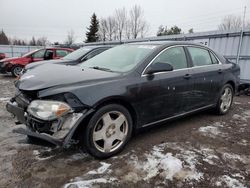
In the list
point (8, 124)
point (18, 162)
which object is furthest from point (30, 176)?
point (8, 124)

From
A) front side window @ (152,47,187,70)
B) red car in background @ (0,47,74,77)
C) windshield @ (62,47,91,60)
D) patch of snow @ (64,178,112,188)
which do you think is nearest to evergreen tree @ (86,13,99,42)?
red car in background @ (0,47,74,77)

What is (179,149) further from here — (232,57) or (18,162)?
(232,57)

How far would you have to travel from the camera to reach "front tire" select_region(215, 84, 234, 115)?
4746mm

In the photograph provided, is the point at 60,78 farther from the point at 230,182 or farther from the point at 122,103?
the point at 230,182

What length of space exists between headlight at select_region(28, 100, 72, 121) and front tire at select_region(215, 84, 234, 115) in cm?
352

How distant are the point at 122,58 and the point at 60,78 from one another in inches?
47.0

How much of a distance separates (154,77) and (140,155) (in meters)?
1.13

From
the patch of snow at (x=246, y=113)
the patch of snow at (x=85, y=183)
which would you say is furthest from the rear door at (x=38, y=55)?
the patch of snow at (x=85, y=183)

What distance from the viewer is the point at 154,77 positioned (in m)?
3.23

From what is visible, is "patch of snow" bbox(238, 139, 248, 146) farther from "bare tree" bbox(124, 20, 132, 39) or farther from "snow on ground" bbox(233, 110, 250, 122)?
"bare tree" bbox(124, 20, 132, 39)

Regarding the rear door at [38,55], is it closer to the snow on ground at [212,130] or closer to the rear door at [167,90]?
the rear door at [167,90]

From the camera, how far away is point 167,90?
3.40 m

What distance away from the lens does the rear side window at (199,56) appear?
159 inches

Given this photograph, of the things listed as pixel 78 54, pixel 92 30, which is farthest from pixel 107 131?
pixel 92 30
